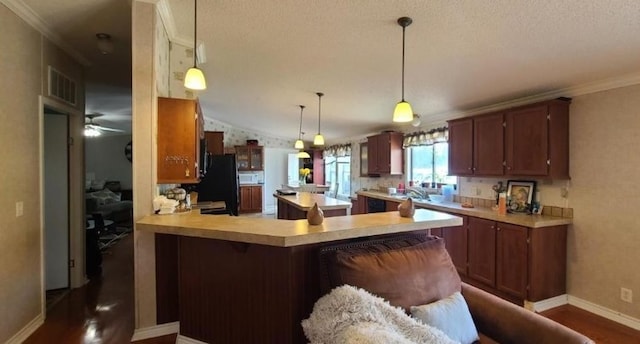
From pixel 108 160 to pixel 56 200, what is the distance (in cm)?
638

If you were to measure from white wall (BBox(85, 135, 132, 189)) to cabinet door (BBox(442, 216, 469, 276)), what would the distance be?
879cm

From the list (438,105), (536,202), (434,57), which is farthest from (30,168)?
(536,202)

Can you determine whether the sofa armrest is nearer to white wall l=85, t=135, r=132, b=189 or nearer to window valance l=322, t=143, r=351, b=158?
window valance l=322, t=143, r=351, b=158

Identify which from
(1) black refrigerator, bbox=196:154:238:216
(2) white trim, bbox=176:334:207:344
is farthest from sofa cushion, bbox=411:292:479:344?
(1) black refrigerator, bbox=196:154:238:216

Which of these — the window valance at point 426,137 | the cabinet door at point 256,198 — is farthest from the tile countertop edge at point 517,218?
the cabinet door at point 256,198

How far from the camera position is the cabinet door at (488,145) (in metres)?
3.67

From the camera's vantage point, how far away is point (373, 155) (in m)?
6.31

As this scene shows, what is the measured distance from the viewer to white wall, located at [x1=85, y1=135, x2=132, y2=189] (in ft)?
28.6

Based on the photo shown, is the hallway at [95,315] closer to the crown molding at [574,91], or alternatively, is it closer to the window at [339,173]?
the crown molding at [574,91]

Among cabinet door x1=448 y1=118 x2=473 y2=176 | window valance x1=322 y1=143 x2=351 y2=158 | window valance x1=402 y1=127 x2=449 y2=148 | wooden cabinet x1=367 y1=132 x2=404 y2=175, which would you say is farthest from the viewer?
window valance x1=322 y1=143 x2=351 y2=158

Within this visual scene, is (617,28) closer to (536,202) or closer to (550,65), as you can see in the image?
(550,65)

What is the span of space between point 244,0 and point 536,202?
3713 mm

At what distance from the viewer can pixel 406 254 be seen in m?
1.80

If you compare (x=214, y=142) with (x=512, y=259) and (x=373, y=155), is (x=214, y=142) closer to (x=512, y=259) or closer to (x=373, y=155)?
(x=373, y=155)
